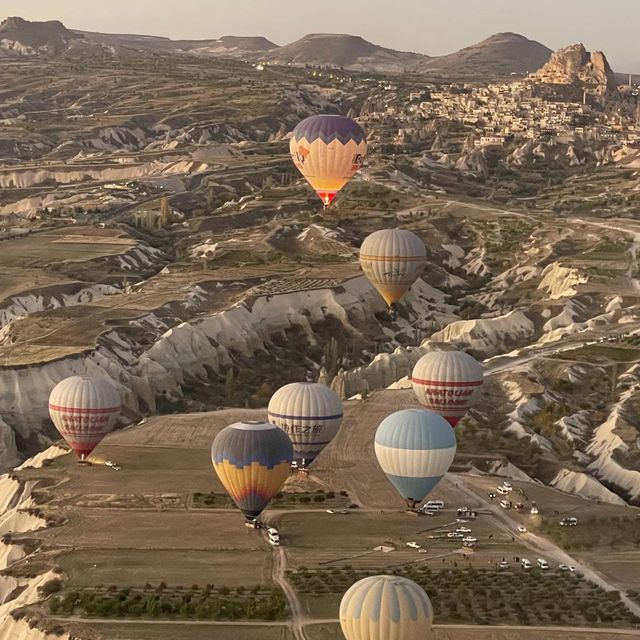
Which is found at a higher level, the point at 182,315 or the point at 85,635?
the point at 85,635

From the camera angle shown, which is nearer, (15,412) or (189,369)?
(15,412)

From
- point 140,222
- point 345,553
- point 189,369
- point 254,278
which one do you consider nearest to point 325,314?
point 254,278

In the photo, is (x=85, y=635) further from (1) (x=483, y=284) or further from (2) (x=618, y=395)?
(1) (x=483, y=284)

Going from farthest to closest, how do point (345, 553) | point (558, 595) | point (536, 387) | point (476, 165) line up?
point (476, 165), point (536, 387), point (345, 553), point (558, 595)

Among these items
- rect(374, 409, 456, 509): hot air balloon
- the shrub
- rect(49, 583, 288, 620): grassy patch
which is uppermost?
rect(374, 409, 456, 509): hot air balloon

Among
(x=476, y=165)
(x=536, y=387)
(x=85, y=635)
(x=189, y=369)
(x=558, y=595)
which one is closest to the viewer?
(x=85, y=635)

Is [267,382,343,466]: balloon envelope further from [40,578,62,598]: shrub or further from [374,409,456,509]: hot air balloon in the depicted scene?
[40,578,62,598]: shrub

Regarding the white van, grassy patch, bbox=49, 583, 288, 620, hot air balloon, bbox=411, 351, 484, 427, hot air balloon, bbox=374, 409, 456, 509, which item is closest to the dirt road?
hot air balloon, bbox=374, 409, 456, 509
